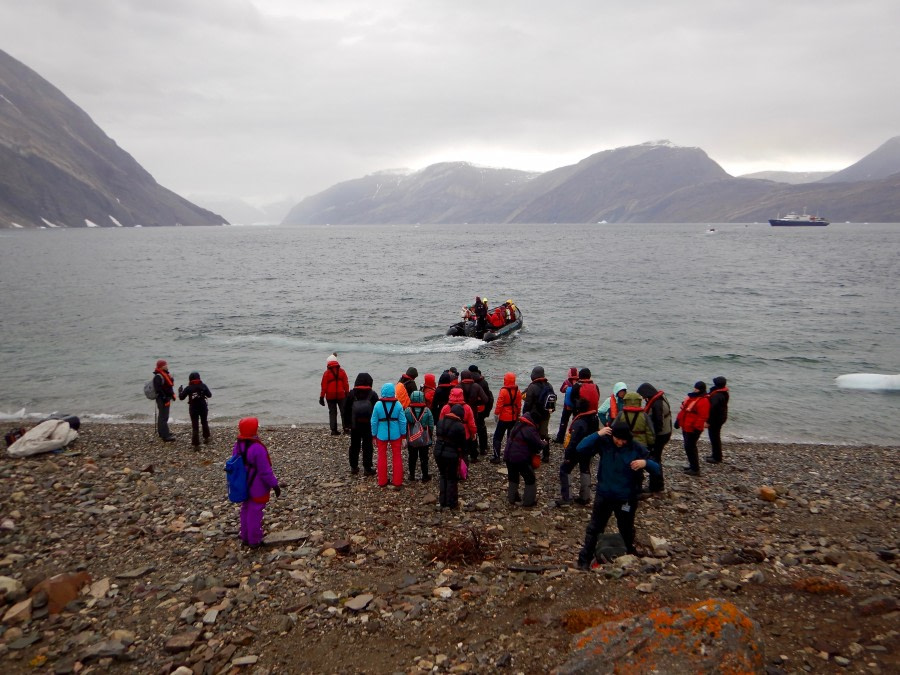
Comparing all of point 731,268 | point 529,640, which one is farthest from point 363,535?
point 731,268

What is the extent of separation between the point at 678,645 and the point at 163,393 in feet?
43.8

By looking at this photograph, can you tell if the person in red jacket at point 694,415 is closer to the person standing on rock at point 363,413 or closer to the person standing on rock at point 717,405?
the person standing on rock at point 717,405

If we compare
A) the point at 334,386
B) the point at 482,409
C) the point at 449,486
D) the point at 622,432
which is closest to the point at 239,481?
the point at 449,486

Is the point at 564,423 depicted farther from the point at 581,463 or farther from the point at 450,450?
the point at 450,450

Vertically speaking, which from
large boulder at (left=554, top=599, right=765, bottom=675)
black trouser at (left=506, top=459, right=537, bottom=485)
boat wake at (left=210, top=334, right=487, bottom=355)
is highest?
large boulder at (left=554, top=599, right=765, bottom=675)

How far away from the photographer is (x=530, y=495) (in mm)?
9875

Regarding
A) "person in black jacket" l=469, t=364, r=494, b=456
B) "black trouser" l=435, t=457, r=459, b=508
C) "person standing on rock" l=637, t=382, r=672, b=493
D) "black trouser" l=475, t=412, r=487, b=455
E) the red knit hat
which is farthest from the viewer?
"black trouser" l=475, t=412, r=487, b=455

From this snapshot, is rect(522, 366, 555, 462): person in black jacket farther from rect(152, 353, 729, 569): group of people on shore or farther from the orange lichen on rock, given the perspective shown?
the orange lichen on rock

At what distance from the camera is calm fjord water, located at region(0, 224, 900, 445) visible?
819 inches

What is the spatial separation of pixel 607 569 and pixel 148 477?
9797mm

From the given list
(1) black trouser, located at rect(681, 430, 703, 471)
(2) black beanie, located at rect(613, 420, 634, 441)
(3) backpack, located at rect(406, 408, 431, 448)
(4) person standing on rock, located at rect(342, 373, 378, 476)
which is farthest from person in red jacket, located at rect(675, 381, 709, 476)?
(4) person standing on rock, located at rect(342, 373, 378, 476)

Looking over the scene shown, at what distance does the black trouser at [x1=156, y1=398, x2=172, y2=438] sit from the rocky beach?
2.41 meters

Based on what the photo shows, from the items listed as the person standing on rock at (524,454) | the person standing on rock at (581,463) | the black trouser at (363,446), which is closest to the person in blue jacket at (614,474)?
the person standing on rock at (581,463)

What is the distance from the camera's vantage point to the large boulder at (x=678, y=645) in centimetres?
444
